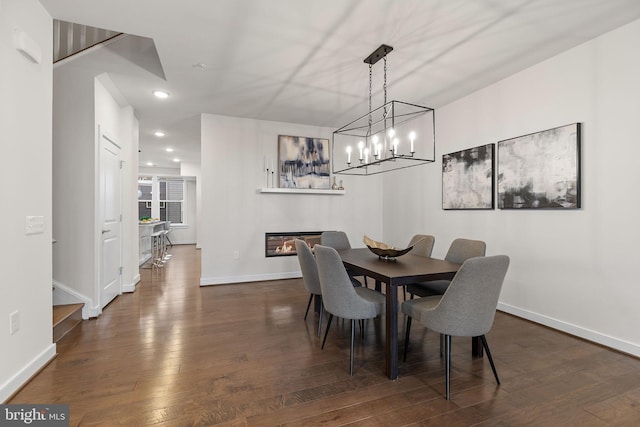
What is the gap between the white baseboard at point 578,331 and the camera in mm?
2434

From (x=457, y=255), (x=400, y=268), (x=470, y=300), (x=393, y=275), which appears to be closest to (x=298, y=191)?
(x=457, y=255)

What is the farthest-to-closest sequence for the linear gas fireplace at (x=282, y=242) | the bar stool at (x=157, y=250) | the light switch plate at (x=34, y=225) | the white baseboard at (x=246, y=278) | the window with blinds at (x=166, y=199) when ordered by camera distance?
the window with blinds at (x=166, y=199)
the bar stool at (x=157, y=250)
the linear gas fireplace at (x=282, y=242)
the white baseboard at (x=246, y=278)
the light switch plate at (x=34, y=225)

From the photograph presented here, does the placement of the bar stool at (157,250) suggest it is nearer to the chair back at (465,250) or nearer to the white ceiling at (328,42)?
the white ceiling at (328,42)

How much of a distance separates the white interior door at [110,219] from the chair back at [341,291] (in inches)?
110

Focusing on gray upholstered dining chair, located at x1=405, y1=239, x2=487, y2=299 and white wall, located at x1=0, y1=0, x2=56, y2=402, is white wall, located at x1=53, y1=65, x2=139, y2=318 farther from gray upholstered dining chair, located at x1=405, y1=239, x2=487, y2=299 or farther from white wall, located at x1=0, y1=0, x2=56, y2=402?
gray upholstered dining chair, located at x1=405, y1=239, x2=487, y2=299

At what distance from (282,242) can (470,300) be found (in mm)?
3677

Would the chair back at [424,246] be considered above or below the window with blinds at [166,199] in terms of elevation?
below

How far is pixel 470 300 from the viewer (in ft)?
6.01

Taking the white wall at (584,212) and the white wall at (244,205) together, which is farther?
the white wall at (244,205)

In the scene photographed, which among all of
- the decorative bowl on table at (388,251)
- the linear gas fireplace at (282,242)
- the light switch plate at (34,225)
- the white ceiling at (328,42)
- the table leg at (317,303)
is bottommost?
the table leg at (317,303)

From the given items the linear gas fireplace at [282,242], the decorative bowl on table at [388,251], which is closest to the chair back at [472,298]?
the decorative bowl on table at [388,251]

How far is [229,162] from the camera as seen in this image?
4.86 m

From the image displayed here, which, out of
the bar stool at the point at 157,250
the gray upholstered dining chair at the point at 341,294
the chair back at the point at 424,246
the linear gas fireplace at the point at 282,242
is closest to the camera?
the gray upholstered dining chair at the point at 341,294

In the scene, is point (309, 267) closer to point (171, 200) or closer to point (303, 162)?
point (303, 162)
